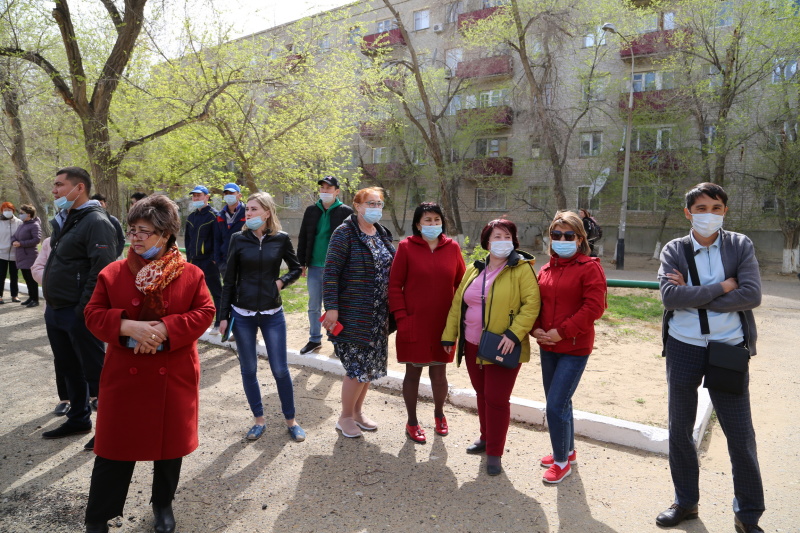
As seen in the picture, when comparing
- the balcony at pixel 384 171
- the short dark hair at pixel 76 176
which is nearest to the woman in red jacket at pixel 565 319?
the short dark hair at pixel 76 176

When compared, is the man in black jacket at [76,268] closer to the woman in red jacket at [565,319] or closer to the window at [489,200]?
the woman in red jacket at [565,319]

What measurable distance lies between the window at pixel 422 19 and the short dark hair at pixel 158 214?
33.6 meters

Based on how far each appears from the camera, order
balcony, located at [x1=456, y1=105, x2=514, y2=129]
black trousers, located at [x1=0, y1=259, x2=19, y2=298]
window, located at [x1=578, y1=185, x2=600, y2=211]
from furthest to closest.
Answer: balcony, located at [x1=456, y1=105, x2=514, y2=129], window, located at [x1=578, y1=185, x2=600, y2=211], black trousers, located at [x1=0, y1=259, x2=19, y2=298]

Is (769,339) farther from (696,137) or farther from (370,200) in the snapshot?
(696,137)

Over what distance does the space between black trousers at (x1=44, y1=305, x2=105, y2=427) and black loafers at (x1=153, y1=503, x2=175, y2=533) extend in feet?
5.23

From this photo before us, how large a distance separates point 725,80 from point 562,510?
66.2ft

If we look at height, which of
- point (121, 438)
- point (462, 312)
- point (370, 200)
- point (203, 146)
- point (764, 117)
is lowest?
point (121, 438)

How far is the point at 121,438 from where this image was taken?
8.33 ft

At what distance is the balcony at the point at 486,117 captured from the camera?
28109 millimetres

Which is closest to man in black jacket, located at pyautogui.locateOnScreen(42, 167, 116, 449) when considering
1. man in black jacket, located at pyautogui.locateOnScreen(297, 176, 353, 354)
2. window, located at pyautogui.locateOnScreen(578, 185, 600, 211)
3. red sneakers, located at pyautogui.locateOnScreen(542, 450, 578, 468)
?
man in black jacket, located at pyautogui.locateOnScreen(297, 176, 353, 354)

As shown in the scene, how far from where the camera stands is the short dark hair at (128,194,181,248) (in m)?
2.59

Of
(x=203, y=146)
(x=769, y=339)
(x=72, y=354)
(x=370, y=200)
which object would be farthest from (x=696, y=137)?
(x=72, y=354)

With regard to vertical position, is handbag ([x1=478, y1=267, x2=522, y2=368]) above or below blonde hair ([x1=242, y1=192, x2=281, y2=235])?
below

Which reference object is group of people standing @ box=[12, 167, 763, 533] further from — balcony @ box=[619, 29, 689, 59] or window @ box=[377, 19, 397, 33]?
window @ box=[377, 19, 397, 33]
